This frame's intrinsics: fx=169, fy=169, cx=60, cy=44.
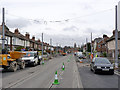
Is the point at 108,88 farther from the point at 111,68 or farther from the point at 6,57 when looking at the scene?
the point at 6,57

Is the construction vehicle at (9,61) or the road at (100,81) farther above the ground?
the construction vehicle at (9,61)

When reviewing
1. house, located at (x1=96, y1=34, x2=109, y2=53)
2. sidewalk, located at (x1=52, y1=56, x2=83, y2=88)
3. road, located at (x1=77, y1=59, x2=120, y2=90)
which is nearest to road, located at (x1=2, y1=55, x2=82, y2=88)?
sidewalk, located at (x1=52, y1=56, x2=83, y2=88)

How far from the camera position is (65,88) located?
28.1 ft

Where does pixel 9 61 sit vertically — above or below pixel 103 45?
below

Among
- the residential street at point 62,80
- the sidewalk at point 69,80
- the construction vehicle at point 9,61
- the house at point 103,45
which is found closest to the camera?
the sidewalk at point 69,80

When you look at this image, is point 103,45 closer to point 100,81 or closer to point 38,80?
point 100,81

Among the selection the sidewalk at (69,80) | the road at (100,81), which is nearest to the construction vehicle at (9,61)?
the sidewalk at (69,80)

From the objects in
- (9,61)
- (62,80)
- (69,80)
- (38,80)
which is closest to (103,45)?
(9,61)

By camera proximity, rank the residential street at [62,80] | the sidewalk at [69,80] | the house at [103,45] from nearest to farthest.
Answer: the sidewalk at [69,80] < the residential street at [62,80] < the house at [103,45]

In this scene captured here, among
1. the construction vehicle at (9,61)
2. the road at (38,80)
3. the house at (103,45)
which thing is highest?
the house at (103,45)

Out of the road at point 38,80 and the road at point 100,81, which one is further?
the road at point 38,80

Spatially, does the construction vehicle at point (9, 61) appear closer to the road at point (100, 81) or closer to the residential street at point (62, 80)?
the residential street at point (62, 80)

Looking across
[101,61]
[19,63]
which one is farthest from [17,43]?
[101,61]

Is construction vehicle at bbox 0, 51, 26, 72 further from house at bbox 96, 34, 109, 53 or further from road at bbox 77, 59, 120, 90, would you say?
house at bbox 96, 34, 109, 53
